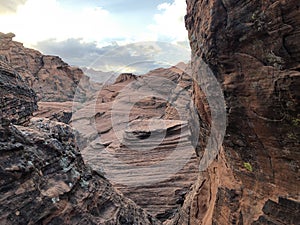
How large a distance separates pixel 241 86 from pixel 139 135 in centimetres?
1489

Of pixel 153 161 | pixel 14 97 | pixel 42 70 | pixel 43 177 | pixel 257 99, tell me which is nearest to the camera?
pixel 257 99

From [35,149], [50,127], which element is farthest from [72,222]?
[50,127]

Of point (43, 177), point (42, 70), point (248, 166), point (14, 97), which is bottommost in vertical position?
point (248, 166)

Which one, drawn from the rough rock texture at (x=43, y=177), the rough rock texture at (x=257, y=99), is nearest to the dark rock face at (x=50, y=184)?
the rough rock texture at (x=43, y=177)

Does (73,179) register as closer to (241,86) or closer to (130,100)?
(241,86)

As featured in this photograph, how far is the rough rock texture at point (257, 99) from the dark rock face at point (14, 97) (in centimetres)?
624

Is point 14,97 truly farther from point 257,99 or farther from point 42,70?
point 42,70

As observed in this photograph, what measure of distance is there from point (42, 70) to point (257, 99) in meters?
68.4

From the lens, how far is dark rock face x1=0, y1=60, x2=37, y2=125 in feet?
30.4

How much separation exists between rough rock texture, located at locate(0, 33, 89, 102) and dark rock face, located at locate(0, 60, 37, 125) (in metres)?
56.2

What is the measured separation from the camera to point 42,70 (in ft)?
228

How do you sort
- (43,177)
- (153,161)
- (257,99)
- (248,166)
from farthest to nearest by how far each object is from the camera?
(153,161) → (248,166) → (43,177) → (257,99)

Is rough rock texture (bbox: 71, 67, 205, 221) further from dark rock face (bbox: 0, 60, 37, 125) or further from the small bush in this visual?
dark rock face (bbox: 0, 60, 37, 125)

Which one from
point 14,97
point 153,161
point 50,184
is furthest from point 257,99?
point 153,161
